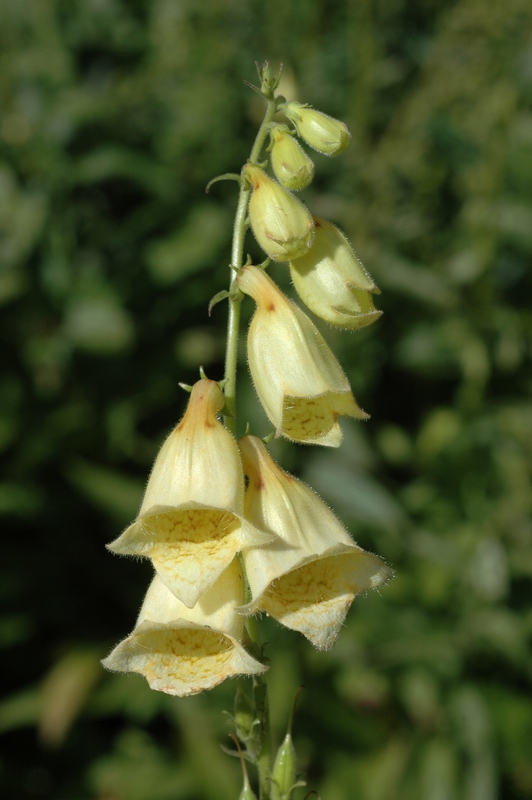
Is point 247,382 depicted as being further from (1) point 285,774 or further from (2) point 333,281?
(1) point 285,774

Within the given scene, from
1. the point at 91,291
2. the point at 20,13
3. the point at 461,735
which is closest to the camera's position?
the point at 461,735

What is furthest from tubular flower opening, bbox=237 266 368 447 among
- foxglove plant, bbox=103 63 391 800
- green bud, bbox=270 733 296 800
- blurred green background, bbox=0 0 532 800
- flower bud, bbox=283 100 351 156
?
blurred green background, bbox=0 0 532 800

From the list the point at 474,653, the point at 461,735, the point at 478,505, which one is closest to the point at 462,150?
the point at 478,505

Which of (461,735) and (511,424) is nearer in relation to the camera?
(461,735)

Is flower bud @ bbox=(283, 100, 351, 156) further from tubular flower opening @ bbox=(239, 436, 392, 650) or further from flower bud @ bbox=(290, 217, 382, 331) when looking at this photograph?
tubular flower opening @ bbox=(239, 436, 392, 650)

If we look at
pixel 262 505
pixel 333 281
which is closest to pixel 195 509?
pixel 262 505

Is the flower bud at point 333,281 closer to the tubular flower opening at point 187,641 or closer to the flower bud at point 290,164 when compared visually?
the flower bud at point 290,164

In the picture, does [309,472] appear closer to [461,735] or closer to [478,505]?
[478,505]
